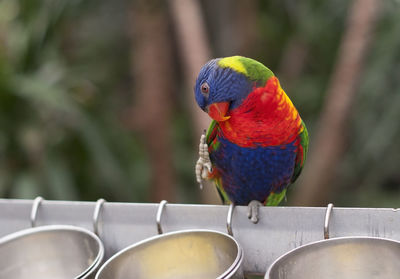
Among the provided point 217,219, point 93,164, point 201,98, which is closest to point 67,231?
point 217,219

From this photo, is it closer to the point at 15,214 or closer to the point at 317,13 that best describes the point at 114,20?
the point at 317,13

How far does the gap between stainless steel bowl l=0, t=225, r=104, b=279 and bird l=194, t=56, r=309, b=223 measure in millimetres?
316

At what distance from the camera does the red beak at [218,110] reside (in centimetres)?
96

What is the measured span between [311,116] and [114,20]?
1.72 metres

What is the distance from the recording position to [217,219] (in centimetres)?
70

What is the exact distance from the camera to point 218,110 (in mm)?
965

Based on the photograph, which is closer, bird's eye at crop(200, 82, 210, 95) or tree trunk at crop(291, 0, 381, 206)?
bird's eye at crop(200, 82, 210, 95)

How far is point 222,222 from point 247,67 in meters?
0.38

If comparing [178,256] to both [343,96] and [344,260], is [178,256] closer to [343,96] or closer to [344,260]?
[344,260]

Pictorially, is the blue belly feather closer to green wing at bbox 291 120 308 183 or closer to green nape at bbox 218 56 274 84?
green wing at bbox 291 120 308 183

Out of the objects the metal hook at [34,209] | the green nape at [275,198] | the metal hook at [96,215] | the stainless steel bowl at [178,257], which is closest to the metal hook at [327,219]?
the stainless steel bowl at [178,257]

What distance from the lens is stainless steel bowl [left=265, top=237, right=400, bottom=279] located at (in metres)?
0.58

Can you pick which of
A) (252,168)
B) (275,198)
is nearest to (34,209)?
(252,168)

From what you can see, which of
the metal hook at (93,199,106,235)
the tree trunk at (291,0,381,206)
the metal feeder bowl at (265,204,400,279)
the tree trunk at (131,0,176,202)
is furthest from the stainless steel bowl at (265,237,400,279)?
the tree trunk at (131,0,176,202)
